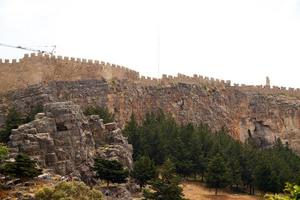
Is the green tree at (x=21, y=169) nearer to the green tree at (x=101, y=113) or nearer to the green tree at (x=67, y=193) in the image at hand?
the green tree at (x=67, y=193)

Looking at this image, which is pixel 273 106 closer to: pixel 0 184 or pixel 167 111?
pixel 167 111

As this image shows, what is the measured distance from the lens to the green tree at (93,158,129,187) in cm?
3843

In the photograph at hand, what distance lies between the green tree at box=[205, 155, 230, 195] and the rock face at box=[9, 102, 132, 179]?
5726mm

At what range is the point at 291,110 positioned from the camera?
63.9 m

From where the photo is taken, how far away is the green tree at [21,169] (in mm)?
33750

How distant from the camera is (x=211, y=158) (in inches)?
1871

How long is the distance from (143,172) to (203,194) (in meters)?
5.64

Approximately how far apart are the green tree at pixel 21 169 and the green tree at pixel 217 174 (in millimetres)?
14942

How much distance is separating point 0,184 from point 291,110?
123 feet

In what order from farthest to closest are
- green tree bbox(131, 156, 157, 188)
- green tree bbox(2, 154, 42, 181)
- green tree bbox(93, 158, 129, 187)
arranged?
green tree bbox(131, 156, 157, 188) → green tree bbox(93, 158, 129, 187) → green tree bbox(2, 154, 42, 181)

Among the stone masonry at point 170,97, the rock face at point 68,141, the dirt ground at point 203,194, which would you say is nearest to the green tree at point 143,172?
the rock face at point 68,141

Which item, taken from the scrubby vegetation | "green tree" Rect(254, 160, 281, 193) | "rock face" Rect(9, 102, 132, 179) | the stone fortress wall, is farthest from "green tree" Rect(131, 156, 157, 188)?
the stone fortress wall

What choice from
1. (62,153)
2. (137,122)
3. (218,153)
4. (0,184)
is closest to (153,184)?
(62,153)

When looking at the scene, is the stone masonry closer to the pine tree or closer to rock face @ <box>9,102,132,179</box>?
the pine tree
